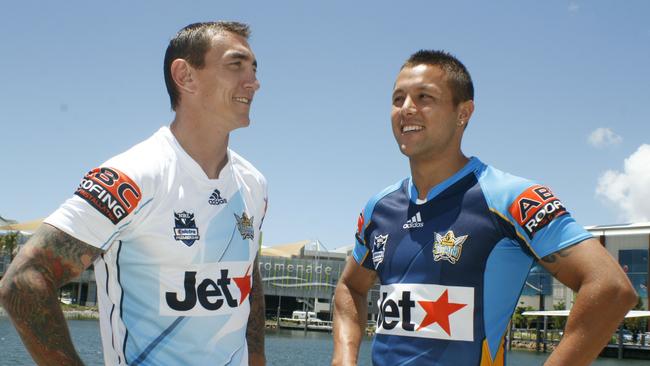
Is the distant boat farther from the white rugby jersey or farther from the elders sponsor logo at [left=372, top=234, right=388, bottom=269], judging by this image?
the white rugby jersey

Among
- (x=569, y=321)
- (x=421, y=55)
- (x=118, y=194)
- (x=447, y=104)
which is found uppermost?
(x=421, y=55)

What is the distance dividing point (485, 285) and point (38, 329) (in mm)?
2258

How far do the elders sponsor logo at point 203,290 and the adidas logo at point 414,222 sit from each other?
3.47ft

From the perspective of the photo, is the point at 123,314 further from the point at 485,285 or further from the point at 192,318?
the point at 485,285

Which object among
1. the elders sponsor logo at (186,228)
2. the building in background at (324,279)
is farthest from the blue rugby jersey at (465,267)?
the building in background at (324,279)

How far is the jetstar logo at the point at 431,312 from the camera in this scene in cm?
354

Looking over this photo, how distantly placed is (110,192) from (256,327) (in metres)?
1.60

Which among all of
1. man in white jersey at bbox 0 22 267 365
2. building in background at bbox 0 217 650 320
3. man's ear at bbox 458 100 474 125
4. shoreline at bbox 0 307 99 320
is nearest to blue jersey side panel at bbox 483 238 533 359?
man's ear at bbox 458 100 474 125

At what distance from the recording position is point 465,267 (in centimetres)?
362

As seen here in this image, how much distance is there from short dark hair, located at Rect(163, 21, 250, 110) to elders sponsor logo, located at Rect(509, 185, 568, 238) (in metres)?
1.89

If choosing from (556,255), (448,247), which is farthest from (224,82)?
(556,255)

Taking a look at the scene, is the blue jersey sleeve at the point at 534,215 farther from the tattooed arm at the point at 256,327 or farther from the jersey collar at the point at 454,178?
the tattooed arm at the point at 256,327

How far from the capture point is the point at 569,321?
10.1 feet

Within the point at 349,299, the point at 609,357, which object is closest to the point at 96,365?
the point at 349,299
